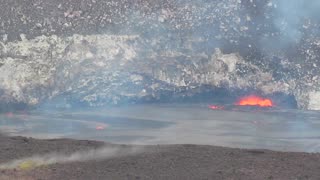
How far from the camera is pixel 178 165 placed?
769 cm

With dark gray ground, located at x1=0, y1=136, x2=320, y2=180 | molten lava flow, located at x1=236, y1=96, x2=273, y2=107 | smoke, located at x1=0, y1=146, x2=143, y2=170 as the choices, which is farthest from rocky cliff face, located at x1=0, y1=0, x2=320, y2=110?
smoke, located at x1=0, y1=146, x2=143, y2=170

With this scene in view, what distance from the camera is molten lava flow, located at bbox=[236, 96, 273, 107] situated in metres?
13.2

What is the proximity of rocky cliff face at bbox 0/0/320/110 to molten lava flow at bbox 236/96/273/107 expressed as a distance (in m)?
0.23

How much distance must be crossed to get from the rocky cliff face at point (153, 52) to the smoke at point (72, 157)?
15.6 ft

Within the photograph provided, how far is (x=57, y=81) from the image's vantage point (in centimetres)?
1340

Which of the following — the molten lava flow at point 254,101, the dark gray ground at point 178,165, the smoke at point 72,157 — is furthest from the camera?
the molten lava flow at point 254,101

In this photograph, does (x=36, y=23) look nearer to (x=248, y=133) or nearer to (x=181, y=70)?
(x=181, y=70)

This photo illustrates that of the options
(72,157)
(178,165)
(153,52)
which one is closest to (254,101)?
(153,52)

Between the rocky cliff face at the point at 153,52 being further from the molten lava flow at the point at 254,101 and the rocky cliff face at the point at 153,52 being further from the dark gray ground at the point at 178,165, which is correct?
the dark gray ground at the point at 178,165

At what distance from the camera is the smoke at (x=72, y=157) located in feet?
25.5

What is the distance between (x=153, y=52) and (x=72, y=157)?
5993 mm

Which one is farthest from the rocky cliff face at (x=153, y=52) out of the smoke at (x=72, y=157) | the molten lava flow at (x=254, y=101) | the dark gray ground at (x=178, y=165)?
the smoke at (x=72, y=157)

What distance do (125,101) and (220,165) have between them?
615cm

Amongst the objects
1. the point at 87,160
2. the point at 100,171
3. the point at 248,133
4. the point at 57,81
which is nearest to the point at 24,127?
the point at 57,81
